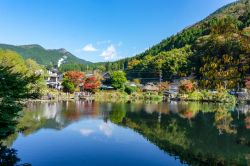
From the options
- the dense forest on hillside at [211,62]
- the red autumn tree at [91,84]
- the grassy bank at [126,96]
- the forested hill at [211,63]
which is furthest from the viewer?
the dense forest on hillside at [211,62]

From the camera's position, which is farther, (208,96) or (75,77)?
(75,77)

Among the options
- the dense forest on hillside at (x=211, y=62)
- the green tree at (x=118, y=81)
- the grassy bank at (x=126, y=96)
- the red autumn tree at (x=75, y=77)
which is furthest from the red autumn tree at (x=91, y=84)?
the dense forest on hillside at (x=211, y=62)

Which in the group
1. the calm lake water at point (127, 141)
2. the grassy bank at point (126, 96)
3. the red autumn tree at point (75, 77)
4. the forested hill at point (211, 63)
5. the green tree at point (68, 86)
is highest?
the forested hill at point (211, 63)

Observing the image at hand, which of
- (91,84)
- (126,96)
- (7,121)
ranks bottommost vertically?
(7,121)

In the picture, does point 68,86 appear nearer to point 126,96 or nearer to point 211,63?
point 126,96

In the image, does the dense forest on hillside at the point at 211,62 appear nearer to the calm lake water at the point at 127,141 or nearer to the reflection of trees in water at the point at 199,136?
the reflection of trees in water at the point at 199,136

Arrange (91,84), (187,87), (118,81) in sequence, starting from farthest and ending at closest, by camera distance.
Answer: (118,81) < (187,87) < (91,84)

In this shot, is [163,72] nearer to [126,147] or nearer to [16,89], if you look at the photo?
[126,147]

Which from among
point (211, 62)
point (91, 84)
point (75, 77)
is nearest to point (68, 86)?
point (75, 77)

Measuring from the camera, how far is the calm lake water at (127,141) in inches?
663

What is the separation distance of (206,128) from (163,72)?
57.0 metres

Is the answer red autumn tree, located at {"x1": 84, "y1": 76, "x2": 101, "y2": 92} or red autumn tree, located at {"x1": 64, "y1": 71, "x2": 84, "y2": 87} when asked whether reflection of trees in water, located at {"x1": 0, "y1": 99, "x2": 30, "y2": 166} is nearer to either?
red autumn tree, located at {"x1": 64, "y1": 71, "x2": 84, "y2": 87}

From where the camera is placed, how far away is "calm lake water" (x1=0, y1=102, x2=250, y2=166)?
663 inches

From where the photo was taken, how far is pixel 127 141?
22.2 metres
